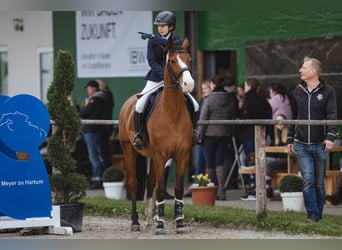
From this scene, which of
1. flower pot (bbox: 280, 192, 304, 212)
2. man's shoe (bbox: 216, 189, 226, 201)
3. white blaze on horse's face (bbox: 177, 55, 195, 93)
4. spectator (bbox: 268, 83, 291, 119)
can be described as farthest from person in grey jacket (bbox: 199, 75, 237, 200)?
white blaze on horse's face (bbox: 177, 55, 195, 93)

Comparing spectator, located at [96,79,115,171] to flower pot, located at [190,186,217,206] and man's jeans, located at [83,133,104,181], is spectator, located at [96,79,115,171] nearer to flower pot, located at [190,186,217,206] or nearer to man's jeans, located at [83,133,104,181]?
man's jeans, located at [83,133,104,181]

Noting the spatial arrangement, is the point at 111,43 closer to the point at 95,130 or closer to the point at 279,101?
the point at 95,130

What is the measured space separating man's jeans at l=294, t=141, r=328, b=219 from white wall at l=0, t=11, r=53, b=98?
33.2 feet

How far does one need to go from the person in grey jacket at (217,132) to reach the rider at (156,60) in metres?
3.44

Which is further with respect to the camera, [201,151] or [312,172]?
[201,151]

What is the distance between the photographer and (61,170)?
1303cm

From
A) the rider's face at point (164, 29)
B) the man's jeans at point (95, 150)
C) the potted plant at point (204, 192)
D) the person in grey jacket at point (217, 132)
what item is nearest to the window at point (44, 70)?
the man's jeans at point (95, 150)

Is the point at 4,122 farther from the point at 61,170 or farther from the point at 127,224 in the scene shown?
the point at 127,224

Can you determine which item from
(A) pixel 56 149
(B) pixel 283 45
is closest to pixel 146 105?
(A) pixel 56 149

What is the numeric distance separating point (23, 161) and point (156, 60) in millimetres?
1992

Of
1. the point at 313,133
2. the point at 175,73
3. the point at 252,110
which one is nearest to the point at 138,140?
the point at 175,73

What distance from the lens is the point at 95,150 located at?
60.5 ft

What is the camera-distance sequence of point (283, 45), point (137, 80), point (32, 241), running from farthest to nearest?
point (137, 80)
point (283, 45)
point (32, 241)

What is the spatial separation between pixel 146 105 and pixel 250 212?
7.15ft
